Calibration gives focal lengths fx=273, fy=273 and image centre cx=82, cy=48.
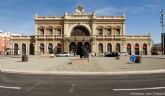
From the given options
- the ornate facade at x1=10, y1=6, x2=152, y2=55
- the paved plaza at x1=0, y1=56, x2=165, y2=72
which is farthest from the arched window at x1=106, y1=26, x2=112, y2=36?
the paved plaza at x1=0, y1=56, x2=165, y2=72

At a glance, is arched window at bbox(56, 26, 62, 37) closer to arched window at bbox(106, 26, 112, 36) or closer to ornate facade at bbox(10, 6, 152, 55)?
ornate facade at bbox(10, 6, 152, 55)

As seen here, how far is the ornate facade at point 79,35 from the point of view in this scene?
9006 centimetres

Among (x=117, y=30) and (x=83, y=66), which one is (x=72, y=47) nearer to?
(x=117, y=30)

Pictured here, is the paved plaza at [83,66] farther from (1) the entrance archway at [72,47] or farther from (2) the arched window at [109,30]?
(2) the arched window at [109,30]

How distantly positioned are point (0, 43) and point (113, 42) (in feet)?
181

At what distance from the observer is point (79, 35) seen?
3620 inches

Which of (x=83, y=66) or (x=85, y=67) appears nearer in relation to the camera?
(x=85, y=67)

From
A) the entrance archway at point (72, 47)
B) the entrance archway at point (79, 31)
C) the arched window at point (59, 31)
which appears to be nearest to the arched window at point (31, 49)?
the arched window at point (59, 31)

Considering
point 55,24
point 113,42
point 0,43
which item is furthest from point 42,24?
point 0,43

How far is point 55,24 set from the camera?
91.5 meters

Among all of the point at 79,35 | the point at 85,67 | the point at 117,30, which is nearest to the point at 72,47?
the point at 79,35

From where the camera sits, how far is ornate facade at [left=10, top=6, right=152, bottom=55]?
90.1m

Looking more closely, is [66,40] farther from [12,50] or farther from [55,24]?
[12,50]

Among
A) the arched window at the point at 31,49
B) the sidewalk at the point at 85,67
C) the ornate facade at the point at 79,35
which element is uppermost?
the ornate facade at the point at 79,35
